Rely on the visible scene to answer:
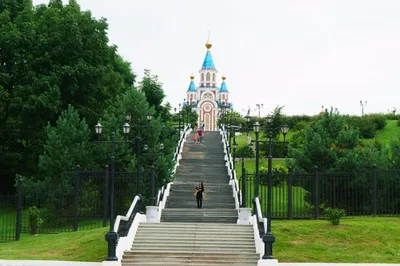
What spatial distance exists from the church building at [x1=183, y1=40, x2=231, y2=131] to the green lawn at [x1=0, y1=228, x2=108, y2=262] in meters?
89.0

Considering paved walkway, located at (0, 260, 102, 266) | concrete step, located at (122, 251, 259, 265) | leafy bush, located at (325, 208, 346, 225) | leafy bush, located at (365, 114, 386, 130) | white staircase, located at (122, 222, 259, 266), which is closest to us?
paved walkway, located at (0, 260, 102, 266)

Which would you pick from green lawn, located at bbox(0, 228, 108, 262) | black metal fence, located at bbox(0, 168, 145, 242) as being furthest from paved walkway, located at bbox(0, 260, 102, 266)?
black metal fence, located at bbox(0, 168, 145, 242)

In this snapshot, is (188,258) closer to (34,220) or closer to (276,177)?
(34,220)

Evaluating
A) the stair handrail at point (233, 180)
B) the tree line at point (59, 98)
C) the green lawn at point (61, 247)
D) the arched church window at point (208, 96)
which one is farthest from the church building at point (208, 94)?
the green lawn at point (61, 247)

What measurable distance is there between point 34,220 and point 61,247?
6.02 metres

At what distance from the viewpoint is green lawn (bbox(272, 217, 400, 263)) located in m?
21.4

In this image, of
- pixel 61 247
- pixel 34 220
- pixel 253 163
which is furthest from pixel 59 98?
pixel 253 163

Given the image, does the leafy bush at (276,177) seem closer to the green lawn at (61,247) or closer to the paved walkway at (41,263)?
the green lawn at (61,247)

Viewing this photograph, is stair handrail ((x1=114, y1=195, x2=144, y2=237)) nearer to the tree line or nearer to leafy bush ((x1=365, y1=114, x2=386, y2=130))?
the tree line

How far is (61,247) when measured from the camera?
23.8 metres

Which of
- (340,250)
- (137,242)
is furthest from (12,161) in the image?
(340,250)

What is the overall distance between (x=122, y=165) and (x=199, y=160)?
11.7 metres

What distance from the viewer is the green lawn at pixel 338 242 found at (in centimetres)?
2138

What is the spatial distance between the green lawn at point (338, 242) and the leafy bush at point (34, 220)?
10.9m
